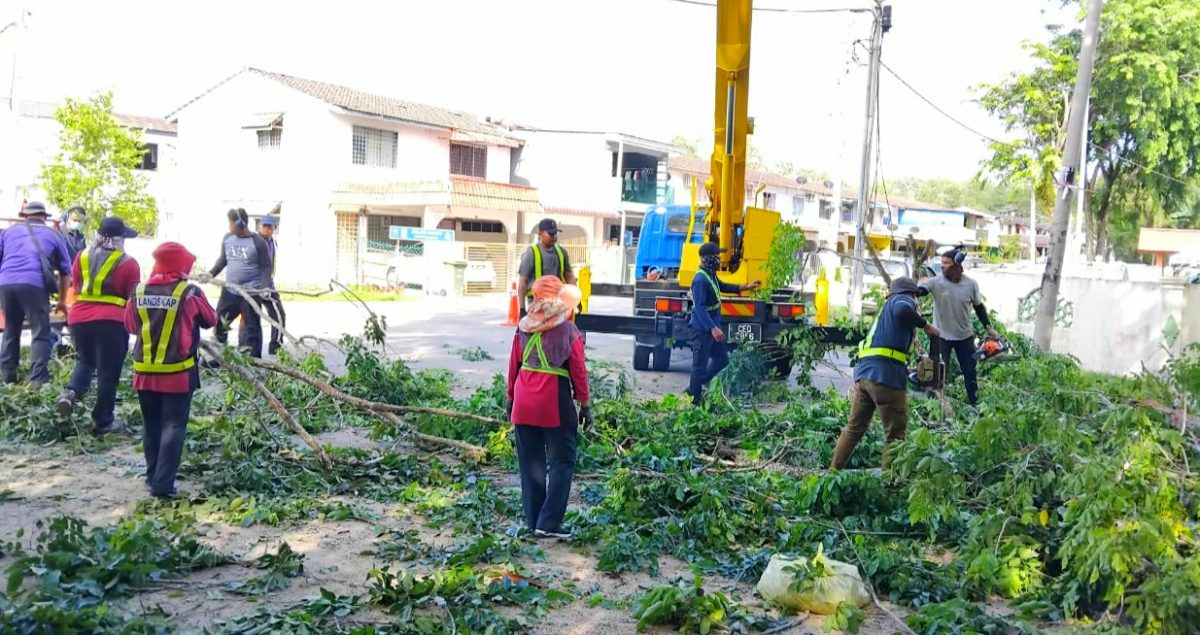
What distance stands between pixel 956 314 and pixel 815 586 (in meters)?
5.65

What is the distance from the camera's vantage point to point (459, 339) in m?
16.5

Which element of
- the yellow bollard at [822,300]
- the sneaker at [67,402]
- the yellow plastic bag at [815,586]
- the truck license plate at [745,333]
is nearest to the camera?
the yellow plastic bag at [815,586]

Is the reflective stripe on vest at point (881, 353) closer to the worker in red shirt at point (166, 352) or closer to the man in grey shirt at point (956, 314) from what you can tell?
the man in grey shirt at point (956, 314)

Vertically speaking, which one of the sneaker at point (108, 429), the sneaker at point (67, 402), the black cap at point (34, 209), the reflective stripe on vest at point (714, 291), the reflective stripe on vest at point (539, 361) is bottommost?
the sneaker at point (108, 429)

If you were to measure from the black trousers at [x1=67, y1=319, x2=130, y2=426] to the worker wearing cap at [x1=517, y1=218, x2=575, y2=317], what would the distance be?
12.3 feet

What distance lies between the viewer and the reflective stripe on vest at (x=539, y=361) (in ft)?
18.6

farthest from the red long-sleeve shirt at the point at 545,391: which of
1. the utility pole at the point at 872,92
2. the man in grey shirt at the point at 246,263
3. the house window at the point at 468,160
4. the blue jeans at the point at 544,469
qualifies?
the house window at the point at 468,160

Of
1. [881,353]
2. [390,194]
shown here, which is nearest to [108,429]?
[881,353]

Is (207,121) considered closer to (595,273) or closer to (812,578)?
(595,273)

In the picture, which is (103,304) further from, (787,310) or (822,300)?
(822,300)

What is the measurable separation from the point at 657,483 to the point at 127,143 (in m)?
24.6

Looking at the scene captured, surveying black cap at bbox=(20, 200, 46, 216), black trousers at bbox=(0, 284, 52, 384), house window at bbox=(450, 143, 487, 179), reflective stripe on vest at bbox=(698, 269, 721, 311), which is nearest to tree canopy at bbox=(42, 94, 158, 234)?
house window at bbox=(450, 143, 487, 179)

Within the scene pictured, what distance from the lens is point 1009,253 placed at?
44.3 metres

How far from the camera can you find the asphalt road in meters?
12.7
